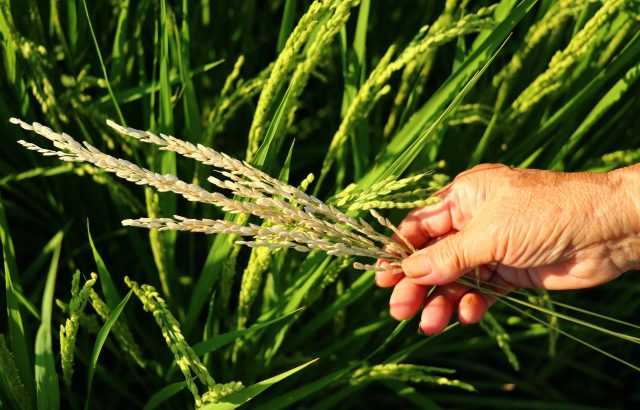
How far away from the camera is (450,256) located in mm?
1562

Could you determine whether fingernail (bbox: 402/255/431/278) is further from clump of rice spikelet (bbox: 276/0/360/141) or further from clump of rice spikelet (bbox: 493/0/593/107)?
clump of rice spikelet (bbox: 493/0/593/107)

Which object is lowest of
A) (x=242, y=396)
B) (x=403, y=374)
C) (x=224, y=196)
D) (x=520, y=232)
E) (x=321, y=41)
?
(x=403, y=374)

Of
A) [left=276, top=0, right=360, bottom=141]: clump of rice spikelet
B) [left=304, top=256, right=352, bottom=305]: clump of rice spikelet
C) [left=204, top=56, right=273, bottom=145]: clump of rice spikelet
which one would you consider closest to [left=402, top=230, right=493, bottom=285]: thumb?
[left=304, top=256, right=352, bottom=305]: clump of rice spikelet

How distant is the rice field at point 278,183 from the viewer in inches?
56.8

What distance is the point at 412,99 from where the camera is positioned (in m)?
1.88

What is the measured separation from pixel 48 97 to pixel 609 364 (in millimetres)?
2360

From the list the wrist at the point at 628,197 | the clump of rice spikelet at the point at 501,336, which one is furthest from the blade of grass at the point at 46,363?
the wrist at the point at 628,197

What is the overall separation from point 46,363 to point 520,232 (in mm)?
1161

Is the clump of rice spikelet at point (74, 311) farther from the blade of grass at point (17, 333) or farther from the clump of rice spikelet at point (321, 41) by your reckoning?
the clump of rice spikelet at point (321, 41)

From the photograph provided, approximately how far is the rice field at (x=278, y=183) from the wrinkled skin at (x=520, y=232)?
0.09m

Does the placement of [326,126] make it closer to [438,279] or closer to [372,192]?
[438,279]

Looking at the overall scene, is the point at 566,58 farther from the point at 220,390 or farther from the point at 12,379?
the point at 12,379

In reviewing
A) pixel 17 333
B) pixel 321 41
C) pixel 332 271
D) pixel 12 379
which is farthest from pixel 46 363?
pixel 321 41

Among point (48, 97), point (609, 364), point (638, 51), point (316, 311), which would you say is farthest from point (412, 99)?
point (609, 364)
